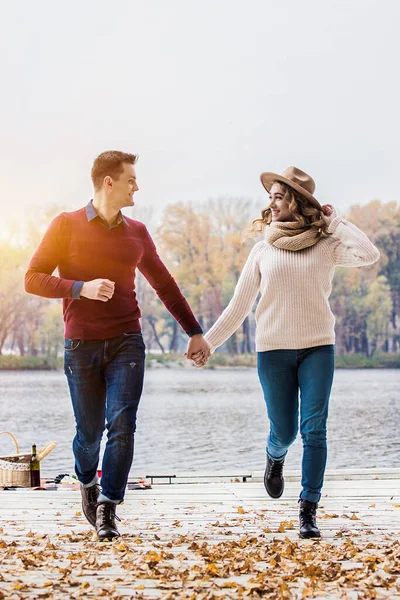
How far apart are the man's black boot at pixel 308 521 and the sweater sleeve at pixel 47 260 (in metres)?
1.22

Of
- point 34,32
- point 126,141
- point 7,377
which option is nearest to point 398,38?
point 126,141

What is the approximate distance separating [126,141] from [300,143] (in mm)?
8047

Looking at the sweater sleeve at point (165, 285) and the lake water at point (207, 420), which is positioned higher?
the sweater sleeve at point (165, 285)

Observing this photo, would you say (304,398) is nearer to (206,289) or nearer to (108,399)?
(108,399)

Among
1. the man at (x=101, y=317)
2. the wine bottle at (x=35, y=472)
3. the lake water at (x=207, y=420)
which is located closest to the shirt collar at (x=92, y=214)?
the man at (x=101, y=317)

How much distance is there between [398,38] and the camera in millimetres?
44438

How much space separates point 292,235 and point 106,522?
1.34m

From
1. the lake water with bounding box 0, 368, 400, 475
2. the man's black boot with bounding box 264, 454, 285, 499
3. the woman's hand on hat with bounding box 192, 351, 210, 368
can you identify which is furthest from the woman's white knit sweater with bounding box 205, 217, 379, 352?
the lake water with bounding box 0, 368, 400, 475

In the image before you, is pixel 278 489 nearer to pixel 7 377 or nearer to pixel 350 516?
pixel 350 516

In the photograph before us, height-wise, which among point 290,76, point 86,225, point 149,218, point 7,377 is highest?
point 290,76

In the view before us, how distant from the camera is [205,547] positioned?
334cm

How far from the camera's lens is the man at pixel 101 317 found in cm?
364

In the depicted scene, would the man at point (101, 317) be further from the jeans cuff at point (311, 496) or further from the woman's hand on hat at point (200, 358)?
the jeans cuff at point (311, 496)

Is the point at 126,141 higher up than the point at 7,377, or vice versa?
the point at 126,141
